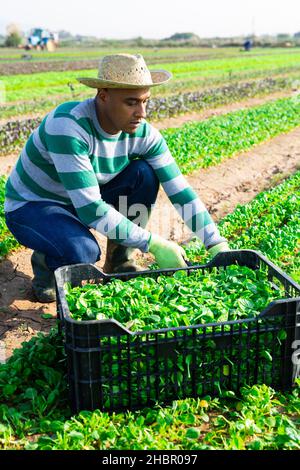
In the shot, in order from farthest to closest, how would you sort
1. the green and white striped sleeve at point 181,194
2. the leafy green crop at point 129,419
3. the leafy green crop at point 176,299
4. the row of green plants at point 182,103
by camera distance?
the row of green plants at point 182,103, the green and white striped sleeve at point 181,194, the leafy green crop at point 176,299, the leafy green crop at point 129,419

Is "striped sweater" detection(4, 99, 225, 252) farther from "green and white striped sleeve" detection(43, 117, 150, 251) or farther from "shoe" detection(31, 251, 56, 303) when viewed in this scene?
"shoe" detection(31, 251, 56, 303)

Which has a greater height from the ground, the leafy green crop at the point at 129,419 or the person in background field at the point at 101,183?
the person in background field at the point at 101,183

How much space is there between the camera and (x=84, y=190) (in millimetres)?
3232

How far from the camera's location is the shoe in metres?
3.86

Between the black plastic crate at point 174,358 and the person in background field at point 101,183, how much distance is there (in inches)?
29.7

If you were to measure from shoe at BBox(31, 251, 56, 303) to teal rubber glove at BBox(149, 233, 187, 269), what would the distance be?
3.19 feet

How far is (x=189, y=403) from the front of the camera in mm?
2525

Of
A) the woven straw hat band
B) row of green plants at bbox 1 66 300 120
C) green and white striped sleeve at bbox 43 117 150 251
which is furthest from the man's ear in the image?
row of green plants at bbox 1 66 300 120

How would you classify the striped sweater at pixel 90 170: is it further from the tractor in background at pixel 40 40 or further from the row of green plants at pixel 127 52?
the tractor in background at pixel 40 40

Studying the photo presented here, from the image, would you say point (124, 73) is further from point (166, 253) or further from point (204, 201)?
point (204, 201)

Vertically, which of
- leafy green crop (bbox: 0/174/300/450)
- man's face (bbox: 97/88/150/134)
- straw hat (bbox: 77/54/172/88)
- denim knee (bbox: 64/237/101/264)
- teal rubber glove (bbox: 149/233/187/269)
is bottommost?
leafy green crop (bbox: 0/174/300/450)

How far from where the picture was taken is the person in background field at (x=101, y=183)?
3.23 m
